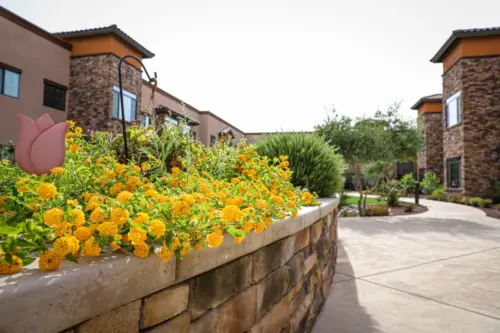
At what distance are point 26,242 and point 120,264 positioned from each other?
312 millimetres

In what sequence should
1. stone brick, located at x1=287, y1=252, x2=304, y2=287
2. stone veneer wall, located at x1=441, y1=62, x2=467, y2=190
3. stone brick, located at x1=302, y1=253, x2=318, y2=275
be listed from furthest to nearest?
stone veneer wall, located at x1=441, y1=62, x2=467, y2=190 < stone brick, located at x1=302, y1=253, x2=318, y2=275 < stone brick, located at x1=287, y1=252, x2=304, y2=287

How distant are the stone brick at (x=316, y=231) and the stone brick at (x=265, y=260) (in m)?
0.92

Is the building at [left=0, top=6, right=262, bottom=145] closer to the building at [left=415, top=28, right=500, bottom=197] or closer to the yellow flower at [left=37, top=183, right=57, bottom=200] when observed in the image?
the yellow flower at [left=37, top=183, right=57, bottom=200]

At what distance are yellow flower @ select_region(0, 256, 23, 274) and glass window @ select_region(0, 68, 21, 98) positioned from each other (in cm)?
1362

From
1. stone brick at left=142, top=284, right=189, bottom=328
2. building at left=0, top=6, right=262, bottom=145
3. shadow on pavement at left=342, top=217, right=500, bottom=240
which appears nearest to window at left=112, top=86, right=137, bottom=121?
building at left=0, top=6, right=262, bottom=145

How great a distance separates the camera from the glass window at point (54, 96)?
43.7ft

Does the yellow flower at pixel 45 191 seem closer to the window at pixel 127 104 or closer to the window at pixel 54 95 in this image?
the window at pixel 54 95

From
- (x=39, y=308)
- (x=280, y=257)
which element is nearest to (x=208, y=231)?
(x=39, y=308)

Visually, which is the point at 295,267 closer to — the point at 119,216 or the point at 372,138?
the point at 119,216

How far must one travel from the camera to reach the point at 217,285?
1.57 metres

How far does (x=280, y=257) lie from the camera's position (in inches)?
88.8

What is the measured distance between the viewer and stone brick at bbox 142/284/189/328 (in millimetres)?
1218

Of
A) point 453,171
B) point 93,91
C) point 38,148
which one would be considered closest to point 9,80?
point 93,91

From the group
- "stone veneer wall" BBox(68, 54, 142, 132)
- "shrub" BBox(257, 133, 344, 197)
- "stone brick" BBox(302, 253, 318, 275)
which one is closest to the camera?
"stone brick" BBox(302, 253, 318, 275)
